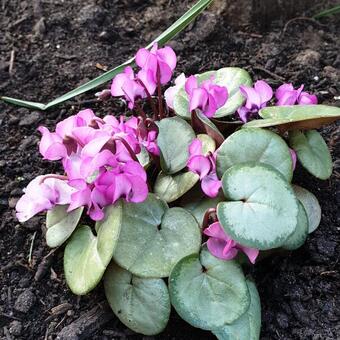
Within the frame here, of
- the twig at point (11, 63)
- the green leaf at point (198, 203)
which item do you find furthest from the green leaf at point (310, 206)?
the twig at point (11, 63)

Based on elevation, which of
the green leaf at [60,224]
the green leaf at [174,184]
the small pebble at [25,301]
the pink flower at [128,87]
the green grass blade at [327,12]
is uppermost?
the pink flower at [128,87]

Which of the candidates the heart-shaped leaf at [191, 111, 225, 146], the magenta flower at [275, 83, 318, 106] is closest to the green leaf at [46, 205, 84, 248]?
the heart-shaped leaf at [191, 111, 225, 146]

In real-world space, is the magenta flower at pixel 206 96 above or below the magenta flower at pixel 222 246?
above

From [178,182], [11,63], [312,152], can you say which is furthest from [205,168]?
[11,63]

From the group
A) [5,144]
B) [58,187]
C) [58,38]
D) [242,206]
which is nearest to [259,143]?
[242,206]

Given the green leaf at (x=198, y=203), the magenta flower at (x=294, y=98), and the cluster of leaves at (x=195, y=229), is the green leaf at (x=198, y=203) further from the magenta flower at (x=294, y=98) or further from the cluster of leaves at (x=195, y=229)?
the magenta flower at (x=294, y=98)

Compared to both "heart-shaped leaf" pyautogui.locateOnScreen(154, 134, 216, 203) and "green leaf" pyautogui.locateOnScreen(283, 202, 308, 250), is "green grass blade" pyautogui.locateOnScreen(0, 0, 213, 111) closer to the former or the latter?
"heart-shaped leaf" pyautogui.locateOnScreen(154, 134, 216, 203)

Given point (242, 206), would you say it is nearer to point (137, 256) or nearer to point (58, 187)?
point (137, 256)
